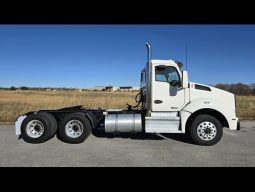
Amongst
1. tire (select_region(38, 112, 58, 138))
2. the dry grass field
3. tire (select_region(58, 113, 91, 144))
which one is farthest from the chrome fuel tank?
the dry grass field

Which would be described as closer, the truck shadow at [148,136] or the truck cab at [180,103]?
the truck cab at [180,103]

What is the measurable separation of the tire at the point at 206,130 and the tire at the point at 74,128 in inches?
125

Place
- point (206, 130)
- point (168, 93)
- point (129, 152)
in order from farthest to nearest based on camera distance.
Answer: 1. point (168, 93)
2. point (206, 130)
3. point (129, 152)

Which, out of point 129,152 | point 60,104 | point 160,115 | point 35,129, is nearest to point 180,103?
point 160,115

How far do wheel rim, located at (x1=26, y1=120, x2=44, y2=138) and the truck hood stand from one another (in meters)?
4.77

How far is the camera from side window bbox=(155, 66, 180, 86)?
384 inches

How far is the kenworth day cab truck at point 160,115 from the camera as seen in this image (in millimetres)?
9422

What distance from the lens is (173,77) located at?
9750 mm

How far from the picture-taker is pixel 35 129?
972 cm

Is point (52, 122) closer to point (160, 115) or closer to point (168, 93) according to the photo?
point (160, 115)

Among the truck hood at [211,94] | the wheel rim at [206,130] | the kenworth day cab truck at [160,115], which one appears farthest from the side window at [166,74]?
the wheel rim at [206,130]

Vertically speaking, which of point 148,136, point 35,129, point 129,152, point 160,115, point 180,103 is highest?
point 180,103

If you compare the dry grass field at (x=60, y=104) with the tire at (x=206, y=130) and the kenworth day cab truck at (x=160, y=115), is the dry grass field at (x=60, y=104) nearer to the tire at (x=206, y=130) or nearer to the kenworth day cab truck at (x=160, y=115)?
the kenworth day cab truck at (x=160, y=115)
